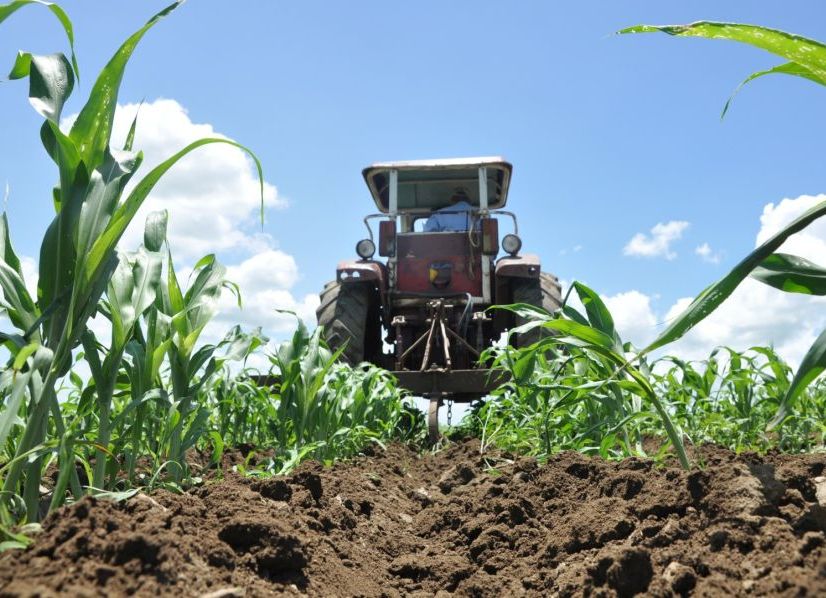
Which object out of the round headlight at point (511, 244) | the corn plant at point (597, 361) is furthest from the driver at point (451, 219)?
the corn plant at point (597, 361)

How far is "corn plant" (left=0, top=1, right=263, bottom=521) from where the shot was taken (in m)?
1.56

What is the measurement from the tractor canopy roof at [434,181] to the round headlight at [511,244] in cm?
77

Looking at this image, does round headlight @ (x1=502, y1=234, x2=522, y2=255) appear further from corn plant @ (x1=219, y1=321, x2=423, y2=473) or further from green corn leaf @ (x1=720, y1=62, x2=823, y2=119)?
green corn leaf @ (x1=720, y1=62, x2=823, y2=119)

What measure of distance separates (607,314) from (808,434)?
4.07 ft

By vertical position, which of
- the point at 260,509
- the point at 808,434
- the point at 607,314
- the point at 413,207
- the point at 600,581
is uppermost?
the point at 413,207

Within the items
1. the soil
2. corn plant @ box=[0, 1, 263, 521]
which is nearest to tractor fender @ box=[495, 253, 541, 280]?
the soil

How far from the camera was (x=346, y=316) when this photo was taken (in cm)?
658

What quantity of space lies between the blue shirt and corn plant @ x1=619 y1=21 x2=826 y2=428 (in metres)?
5.62

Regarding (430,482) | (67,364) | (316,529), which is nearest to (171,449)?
(316,529)

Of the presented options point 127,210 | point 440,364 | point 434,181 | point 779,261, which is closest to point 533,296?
point 440,364

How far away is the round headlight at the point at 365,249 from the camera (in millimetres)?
6918

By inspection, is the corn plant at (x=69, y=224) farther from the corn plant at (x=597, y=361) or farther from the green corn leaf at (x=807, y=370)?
the green corn leaf at (x=807, y=370)

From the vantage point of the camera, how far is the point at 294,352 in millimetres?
3168

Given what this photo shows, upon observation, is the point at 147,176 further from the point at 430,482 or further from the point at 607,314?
the point at 430,482
